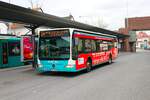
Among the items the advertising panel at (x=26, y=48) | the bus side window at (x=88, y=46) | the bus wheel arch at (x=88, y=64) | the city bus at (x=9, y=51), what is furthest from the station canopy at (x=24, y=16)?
the bus wheel arch at (x=88, y=64)

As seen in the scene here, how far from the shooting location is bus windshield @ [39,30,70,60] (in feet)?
45.1

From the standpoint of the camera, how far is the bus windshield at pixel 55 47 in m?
13.7

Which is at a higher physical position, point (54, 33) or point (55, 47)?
point (54, 33)

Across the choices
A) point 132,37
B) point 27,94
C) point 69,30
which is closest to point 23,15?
point 69,30

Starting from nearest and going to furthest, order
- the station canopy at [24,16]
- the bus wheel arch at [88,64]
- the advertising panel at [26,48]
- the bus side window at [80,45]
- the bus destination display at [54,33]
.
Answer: the bus destination display at [54,33] < the bus side window at [80,45] < the station canopy at [24,16] < the bus wheel arch at [88,64] < the advertising panel at [26,48]

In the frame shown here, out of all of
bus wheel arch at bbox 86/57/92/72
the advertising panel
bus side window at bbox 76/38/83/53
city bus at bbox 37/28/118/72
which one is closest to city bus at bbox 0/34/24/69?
the advertising panel

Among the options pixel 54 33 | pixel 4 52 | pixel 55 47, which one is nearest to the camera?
pixel 55 47

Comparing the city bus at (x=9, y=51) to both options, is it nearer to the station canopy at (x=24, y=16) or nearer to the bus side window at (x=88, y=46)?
the station canopy at (x=24, y=16)

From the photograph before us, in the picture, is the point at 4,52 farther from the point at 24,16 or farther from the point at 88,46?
the point at 88,46

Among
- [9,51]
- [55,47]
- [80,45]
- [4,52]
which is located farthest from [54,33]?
→ [9,51]

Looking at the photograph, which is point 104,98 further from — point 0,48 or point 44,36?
point 0,48

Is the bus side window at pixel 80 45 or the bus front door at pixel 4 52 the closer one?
the bus side window at pixel 80 45

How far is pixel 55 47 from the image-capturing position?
14.0 meters

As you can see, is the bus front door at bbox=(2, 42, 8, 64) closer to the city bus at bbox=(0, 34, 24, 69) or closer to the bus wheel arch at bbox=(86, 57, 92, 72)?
the city bus at bbox=(0, 34, 24, 69)
